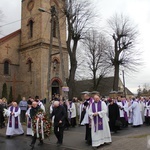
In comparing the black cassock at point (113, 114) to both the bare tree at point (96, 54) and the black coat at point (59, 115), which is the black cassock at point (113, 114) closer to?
the black coat at point (59, 115)

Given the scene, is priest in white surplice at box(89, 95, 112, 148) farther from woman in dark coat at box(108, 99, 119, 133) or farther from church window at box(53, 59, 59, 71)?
church window at box(53, 59, 59, 71)

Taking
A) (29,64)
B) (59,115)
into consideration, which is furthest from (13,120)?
(29,64)

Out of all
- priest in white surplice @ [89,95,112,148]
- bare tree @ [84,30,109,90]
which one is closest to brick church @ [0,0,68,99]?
bare tree @ [84,30,109,90]

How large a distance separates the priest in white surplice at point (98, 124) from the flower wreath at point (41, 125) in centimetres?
187

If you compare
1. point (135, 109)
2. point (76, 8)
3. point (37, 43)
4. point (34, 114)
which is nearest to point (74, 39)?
point (76, 8)

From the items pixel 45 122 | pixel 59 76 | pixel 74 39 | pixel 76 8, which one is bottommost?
pixel 45 122

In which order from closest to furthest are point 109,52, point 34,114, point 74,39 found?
point 34,114
point 74,39
point 109,52

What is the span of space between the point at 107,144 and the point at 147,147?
165cm

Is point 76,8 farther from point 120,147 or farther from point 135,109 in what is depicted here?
point 120,147

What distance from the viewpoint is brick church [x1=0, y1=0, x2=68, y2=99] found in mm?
29844

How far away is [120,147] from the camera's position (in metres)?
9.20

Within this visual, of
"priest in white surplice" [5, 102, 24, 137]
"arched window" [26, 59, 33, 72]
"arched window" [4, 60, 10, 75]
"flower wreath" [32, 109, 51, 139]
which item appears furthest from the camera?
"arched window" [26, 59, 33, 72]

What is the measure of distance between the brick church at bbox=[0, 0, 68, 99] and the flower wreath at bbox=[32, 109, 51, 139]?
61.4 ft

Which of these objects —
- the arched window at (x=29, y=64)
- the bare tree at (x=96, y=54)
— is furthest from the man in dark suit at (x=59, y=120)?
the bare tree at (x=96, y=54)
